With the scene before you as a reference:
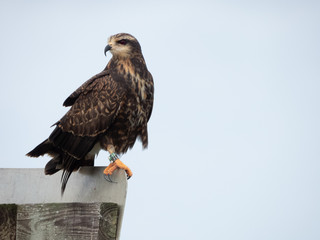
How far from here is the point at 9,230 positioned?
333 cm

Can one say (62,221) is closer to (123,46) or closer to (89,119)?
(89,119)

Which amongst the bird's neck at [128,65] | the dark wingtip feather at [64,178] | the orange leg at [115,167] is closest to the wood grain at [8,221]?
the orange leg at [115,167]

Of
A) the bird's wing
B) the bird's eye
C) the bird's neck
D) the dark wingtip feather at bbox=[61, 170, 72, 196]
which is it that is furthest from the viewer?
the bird's eye

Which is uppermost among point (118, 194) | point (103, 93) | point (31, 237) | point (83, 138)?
point (103, 93)

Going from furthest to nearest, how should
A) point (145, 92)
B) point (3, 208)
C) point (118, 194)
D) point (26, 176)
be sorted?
1. point (145, 92)
2. point (26, 176)
3. point (118, 194)
4. point (3, 208)

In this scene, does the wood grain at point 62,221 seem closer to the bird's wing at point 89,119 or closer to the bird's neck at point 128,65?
the bird's wing at point 89,119

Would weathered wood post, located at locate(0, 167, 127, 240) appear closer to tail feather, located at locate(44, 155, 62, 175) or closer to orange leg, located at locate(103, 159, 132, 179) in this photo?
orange leg, located at locate(103, 159, 132, 179)

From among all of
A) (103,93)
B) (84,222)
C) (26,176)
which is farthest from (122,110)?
(84,222)

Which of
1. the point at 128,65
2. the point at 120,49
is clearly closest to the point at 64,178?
the point at 128,65

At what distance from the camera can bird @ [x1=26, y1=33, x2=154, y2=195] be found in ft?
17.5

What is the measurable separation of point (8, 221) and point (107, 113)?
7.08 ft

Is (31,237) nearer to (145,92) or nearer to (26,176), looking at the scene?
(26,176)

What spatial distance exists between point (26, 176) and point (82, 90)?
1045mm

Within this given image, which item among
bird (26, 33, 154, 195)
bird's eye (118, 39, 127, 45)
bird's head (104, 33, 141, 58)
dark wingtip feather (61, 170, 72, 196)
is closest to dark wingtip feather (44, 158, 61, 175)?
bird (26, 33, 154, 195)
